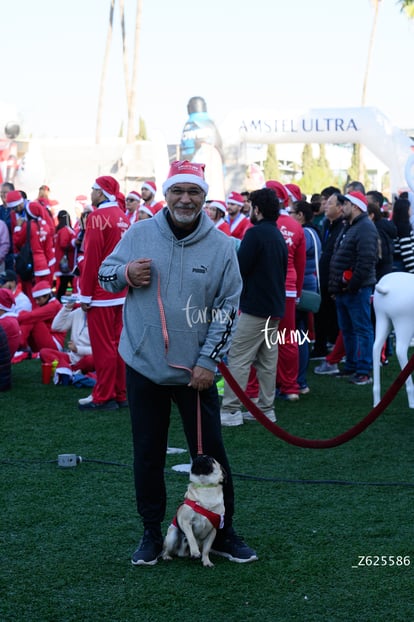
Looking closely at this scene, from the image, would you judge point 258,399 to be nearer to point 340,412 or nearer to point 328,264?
point 340,412

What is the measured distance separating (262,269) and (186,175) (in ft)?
11.0

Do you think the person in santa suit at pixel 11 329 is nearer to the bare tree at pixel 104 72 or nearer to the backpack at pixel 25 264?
the backpack at pixel 25 264

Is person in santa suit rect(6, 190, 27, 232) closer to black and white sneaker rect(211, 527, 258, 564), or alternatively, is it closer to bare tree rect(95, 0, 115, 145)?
black and white sneaker rect(211, 527, 258, 564)

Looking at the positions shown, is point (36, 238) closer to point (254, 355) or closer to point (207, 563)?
point (254, 355)

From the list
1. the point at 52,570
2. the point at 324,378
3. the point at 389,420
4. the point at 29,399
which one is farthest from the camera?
the point at 324,378

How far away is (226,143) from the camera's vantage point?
69.9 feet

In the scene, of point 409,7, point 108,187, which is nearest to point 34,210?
point 108,187

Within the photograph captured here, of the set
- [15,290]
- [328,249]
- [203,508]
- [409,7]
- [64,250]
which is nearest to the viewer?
[203,508]

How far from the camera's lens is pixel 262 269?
7.44 m

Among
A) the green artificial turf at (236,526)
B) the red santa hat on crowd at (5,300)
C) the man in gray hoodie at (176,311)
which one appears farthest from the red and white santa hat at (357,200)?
the man in gray hoodie at (176,311)

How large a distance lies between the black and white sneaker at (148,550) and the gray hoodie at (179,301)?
826mm

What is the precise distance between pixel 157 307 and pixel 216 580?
1.31m

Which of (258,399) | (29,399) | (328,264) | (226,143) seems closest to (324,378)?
(328,264)

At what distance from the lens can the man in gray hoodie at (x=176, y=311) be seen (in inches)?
162
